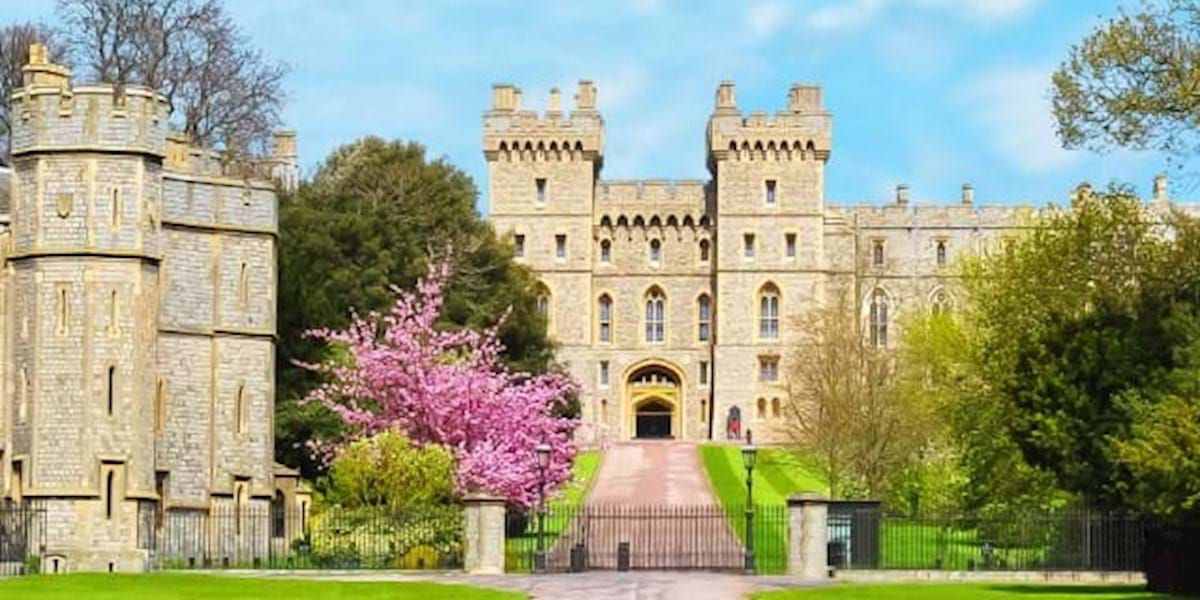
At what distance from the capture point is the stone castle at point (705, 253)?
89188mm

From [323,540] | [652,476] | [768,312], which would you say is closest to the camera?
[323,540]

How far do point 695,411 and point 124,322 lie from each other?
5366 cm

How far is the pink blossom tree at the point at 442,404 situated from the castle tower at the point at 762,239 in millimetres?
40107

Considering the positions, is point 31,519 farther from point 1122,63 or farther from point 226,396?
point 1122,63

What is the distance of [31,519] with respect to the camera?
124 ft

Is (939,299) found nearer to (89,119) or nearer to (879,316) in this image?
(879,316)

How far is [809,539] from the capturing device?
38.3 m

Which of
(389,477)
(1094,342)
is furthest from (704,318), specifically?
(1094,342)

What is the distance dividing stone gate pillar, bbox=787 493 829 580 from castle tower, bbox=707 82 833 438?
1978 inches

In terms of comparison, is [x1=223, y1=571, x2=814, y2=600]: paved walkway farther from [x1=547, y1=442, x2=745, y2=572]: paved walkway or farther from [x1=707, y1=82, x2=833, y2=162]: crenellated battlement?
[x1=707, y1=82, x2=833, y2=162]: crenellated battlement

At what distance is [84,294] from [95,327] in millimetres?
558

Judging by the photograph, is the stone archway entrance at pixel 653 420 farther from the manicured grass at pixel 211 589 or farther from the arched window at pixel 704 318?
the manicured grass at pixel 211 589

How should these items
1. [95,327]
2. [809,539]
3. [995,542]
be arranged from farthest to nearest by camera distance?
1. [995,542]
2. [95,327]
3. [809,539]

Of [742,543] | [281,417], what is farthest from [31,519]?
[742,543]
